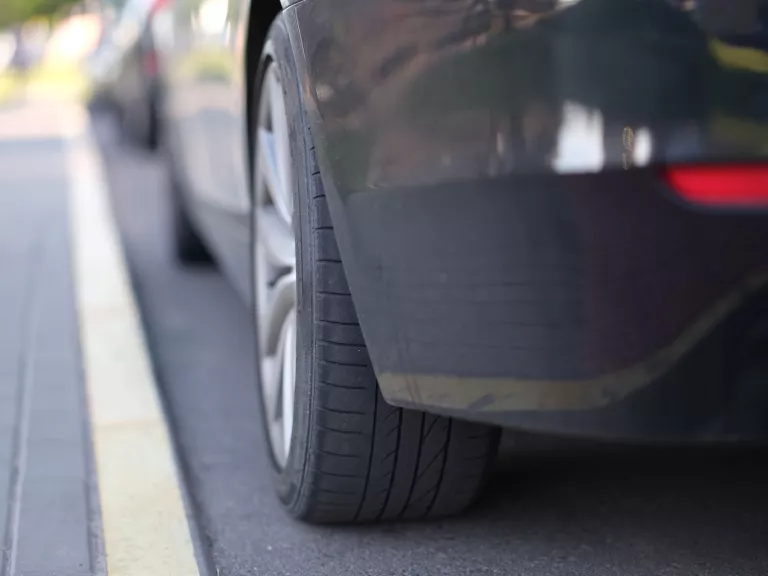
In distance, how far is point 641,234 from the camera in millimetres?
1576

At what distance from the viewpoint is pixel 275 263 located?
253cm

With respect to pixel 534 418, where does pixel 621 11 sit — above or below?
above

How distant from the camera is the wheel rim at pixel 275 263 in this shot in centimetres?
241

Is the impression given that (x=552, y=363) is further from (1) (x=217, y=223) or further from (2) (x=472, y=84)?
(1) (x=217, y=223)

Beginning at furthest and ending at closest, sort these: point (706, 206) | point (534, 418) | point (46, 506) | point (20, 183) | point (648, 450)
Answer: point (20, 183) < point (648, 450) < point (46, 506) < point (534, 418) < point (706, 206)

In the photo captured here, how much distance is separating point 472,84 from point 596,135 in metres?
0.20

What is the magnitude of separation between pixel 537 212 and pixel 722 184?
240mm

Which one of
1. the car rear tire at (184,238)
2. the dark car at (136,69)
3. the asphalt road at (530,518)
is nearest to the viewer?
the asphalt road at (530,518)

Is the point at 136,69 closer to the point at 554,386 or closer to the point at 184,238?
the point at 184,238

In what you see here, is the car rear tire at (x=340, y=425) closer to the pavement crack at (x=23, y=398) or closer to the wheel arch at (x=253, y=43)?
the wheel arch at (x=253, y=43)

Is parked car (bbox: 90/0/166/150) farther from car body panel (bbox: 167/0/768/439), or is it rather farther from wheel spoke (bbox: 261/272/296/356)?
Answer: car body panel (bbox: 167/0/768/439)

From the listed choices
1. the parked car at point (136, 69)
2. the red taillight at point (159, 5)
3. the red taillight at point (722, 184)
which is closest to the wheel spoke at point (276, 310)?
the red taillight at point (722, 184)

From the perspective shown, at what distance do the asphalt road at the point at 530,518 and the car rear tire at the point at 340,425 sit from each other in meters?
0.08

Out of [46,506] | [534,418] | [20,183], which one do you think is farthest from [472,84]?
[20,183]
